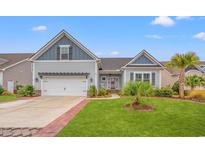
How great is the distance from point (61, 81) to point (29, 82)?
3.12 metres

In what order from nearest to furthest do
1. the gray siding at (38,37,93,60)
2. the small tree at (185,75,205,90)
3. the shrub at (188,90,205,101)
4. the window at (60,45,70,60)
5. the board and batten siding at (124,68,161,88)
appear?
the shrub at (188,90,205,101), the gray siding at (38,37,93,60), the window at (60,45,70,60), the board and batten siding at (124,68,161,88), the small tree at (185,75,205,90)

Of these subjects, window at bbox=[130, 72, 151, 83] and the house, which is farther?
window at bbox=[130, 72, 151, 83]

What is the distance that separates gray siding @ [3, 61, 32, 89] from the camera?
1092 inches

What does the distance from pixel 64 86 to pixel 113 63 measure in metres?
9.87

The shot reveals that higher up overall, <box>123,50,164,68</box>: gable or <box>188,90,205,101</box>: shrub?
<box>123,50,164,68</box>: gable

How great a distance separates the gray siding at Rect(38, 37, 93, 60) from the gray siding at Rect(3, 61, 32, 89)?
7.28 feet

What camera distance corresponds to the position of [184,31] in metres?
24.5

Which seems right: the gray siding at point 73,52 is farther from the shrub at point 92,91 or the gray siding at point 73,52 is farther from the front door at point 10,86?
the front door at point 10,86

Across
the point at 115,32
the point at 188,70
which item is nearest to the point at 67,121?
the point at 115,32

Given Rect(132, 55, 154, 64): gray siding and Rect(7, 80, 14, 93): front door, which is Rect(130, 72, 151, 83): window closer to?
Rect(132, 55, 154, 64): gray siding

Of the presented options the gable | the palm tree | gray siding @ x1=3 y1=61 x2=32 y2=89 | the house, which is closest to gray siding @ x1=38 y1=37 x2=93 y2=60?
the house

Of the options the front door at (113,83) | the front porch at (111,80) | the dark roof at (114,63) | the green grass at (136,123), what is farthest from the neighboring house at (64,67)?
the green grass at (136,123)

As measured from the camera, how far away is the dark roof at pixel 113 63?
114 ft
